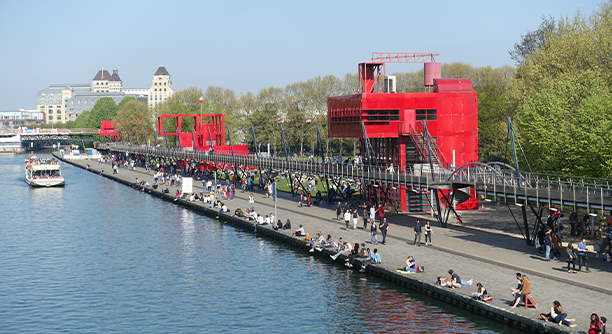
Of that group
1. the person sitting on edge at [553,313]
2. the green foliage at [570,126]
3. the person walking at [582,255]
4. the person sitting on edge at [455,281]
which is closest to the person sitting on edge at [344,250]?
the person sitting on edge at [455,281]

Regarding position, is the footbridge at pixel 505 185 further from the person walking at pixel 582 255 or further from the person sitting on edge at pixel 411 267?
the person sitting on edge at pixel 411 267

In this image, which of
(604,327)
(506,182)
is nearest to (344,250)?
(506,182)

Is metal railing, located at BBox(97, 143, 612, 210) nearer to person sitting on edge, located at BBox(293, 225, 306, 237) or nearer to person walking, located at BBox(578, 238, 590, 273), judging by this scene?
person walking, located at BBox(578, 238, 590, 273)

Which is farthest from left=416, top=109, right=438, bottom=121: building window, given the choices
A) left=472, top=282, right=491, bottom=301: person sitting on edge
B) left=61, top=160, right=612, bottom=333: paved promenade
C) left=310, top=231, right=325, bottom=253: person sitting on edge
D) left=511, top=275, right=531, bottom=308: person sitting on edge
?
left=511, top=275, right=531, bottom=308: person sitting on edge

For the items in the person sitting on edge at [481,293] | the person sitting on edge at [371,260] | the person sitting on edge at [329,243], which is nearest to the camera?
the person sitting on edge at [481,293]

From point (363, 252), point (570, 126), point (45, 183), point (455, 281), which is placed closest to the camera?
point (455, 281)

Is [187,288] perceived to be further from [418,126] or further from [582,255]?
[418,126]

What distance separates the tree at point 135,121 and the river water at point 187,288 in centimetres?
11009

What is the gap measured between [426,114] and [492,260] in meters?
22.7

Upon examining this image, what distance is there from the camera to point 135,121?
16150 centimetres

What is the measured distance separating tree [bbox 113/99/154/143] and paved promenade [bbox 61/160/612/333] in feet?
386

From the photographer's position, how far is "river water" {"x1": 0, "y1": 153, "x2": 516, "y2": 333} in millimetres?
27859

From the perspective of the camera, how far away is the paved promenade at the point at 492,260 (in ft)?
84.3

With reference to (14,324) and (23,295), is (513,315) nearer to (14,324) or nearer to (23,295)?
(14,324)
